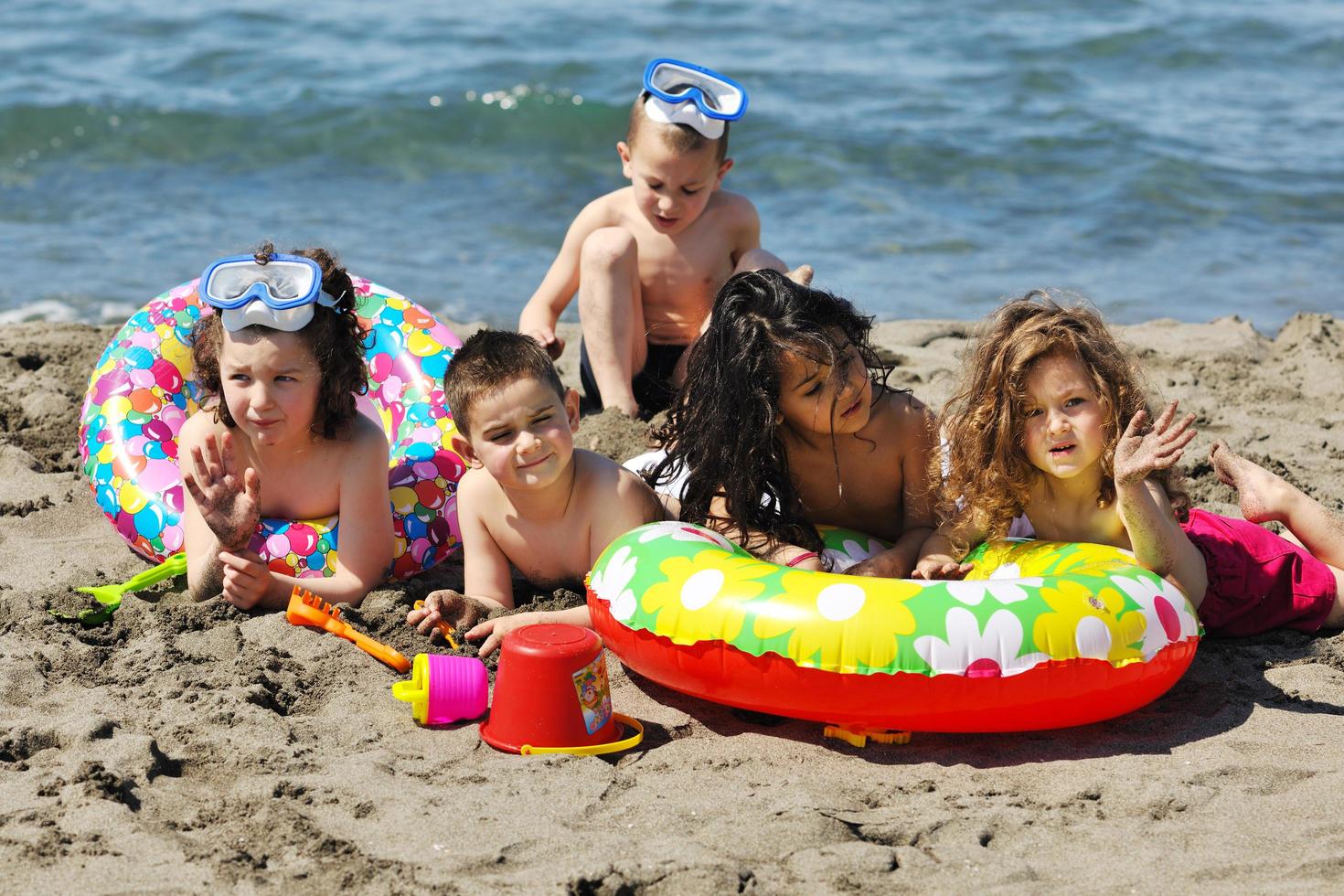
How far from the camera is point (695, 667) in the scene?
12.2ft

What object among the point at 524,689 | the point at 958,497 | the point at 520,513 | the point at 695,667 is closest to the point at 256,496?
the point at 520,513

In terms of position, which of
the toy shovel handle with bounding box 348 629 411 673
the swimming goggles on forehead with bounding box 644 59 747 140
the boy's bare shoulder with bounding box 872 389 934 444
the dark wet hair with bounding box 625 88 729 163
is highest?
the swimming goggles on forehead with bounding box 644 59 747 140

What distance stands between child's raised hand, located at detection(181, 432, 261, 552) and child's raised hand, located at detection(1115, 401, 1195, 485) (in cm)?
245

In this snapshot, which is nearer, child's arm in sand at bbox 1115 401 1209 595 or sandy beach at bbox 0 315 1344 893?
sandy beach at bbox 0 315 1344 893

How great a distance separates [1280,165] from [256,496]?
31.7 feet

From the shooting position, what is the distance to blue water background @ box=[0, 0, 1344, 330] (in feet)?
30.9

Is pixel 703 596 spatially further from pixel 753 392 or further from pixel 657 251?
pixel 657 251

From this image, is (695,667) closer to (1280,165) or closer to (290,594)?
(290,594)

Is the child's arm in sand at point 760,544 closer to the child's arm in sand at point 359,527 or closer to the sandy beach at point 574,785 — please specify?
the sandy beach at point 574,785

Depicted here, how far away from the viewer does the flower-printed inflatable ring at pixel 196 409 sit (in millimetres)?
4719

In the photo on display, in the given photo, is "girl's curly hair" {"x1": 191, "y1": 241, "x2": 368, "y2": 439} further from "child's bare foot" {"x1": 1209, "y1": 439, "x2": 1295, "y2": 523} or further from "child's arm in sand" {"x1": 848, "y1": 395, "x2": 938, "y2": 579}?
"child's bare foot" {"x1": 1209, "y1": 439, "x2": 1295, "y2": 523}

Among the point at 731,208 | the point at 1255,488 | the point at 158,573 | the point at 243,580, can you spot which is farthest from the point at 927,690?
the point at 731,208

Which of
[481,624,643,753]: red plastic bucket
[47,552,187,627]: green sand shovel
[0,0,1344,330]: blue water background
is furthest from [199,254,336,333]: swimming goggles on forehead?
[0,0,1344,330]: blue water background

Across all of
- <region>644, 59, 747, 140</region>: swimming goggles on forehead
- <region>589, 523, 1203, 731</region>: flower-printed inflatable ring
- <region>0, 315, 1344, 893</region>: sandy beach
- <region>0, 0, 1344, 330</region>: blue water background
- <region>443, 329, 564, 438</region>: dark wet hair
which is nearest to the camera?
<region>0, 315, 1344, 893</region>: sandy beach
